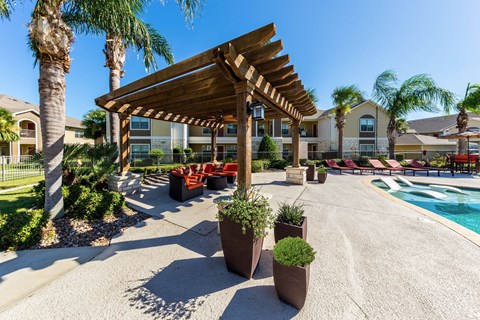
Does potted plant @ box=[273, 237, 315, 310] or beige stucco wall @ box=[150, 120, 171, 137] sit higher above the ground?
beige stucco wall @ box=[150, 120, 171, 137]

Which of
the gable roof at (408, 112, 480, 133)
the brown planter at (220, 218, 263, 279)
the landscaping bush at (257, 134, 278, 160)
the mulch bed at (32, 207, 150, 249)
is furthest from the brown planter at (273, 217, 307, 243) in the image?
the gable roof at (408, 112, 480, 133)

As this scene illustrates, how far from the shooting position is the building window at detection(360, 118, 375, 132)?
25375 millimetres

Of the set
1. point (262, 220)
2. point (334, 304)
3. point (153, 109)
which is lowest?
point (334, 304)

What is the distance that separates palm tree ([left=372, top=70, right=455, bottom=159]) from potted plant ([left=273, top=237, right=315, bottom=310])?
20.3 m

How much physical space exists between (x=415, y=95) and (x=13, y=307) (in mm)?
24214

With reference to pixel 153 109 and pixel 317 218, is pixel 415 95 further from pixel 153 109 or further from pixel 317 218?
pixel 153 109

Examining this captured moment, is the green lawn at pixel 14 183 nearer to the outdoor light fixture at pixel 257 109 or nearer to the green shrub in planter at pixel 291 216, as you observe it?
the outdoor light fixture at pixel 257 109

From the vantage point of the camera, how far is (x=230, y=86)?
5.20 meters

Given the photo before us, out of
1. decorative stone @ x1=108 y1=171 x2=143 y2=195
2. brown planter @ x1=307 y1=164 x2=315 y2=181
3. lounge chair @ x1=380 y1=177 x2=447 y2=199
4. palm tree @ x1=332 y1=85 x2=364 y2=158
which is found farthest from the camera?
palm tree @ x1=332 y1=85 x2=364 y2=158

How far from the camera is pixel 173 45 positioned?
972 centimetres

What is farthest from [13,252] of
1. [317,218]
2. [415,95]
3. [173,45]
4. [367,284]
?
[415,95]

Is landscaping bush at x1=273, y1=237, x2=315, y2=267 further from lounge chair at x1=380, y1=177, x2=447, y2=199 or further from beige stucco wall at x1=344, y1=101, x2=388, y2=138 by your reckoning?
beige stucco wall at x1=344, y1=101, x2=388, y2=138

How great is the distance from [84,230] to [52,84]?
3.74 meters

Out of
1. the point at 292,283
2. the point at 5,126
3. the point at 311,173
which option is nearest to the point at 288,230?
the point at 292,283
